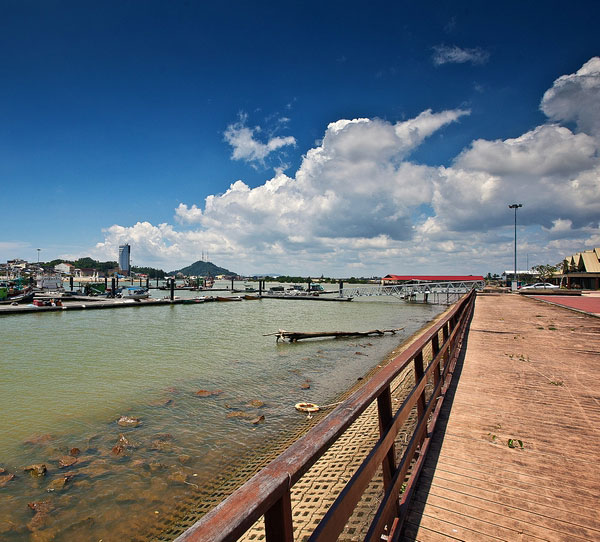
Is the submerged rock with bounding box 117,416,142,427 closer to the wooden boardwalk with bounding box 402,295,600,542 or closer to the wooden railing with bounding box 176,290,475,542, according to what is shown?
the wooden boardwalk with bounding box 402,295,600,542

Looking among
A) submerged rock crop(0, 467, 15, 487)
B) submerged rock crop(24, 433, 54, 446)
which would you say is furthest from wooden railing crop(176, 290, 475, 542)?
submerged rock crop(24, 433, 54, 446)

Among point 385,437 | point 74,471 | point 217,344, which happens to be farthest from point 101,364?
point 385,437

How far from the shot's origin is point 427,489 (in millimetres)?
3422

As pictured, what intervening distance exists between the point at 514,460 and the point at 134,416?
918cm

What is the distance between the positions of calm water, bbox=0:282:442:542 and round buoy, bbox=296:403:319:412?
1.00 feet

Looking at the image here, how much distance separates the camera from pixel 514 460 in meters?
3.97

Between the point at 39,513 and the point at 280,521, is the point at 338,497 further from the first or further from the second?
the point at 39,513

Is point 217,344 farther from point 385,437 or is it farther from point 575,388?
point 385,437

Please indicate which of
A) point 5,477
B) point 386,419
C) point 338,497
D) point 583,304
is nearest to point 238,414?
point 5,477

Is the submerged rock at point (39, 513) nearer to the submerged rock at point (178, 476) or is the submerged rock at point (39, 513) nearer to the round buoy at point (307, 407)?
the submerged rock at point (178, 476)

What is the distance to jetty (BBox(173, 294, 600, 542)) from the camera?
1.40 meters

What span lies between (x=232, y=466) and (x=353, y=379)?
7.35m

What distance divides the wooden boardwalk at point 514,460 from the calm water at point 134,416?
4.48m

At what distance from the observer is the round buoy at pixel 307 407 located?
9734 mm
